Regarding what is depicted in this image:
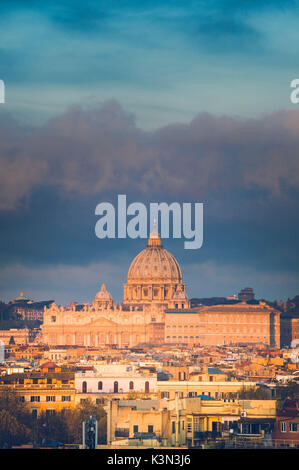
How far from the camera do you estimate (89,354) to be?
436ft

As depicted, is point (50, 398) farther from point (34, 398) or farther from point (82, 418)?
point (82, 418)

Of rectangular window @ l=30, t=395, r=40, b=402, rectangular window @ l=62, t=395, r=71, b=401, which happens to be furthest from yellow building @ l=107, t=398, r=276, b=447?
rectangular window @ l=62, t=395, r=71, b=401

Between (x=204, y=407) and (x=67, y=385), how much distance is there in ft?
39.9

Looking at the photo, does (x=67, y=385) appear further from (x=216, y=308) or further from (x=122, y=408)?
(x=216, y=308)

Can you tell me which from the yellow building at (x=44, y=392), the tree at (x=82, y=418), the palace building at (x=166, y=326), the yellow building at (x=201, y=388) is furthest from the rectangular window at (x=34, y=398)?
the palace building at (x=166, y=326)

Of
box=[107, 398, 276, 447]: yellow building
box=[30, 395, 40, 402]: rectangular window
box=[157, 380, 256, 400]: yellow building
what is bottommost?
box=[107, 398, 276, 447]: yellow building

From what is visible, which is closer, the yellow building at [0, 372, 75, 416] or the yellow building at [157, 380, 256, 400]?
the yellow building at [0, 372, 75, 416]

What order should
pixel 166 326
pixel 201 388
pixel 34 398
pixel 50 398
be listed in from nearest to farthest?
pixel 34 398 < pixel 50 398 < pixel 201 388 < pixel 166 326

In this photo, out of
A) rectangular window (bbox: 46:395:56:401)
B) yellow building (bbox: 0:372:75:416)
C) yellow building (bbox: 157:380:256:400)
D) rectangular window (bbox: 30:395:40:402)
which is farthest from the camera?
yellow building (bbox: 157:380:256:400)

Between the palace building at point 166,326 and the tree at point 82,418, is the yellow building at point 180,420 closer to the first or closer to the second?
the tree at point 82,418

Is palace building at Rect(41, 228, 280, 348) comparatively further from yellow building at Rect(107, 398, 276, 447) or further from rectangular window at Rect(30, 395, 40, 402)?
yellow building at Rect(107, 398, 276, 447)

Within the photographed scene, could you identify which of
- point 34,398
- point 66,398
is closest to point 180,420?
point 34,398

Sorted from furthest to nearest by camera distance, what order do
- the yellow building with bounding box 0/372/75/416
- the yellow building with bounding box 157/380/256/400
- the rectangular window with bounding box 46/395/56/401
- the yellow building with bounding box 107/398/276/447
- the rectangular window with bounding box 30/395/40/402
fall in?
1. the yellow building with bounding box 157/380/256/400
2. the rectangular window with bounding box 46/395/56/401
3. the rectangular window with bounding box 30/395/40/402
4. the yellow building with bounding box 0/372/75/416
5. the yellow building with bounding box 107/398/276/447
